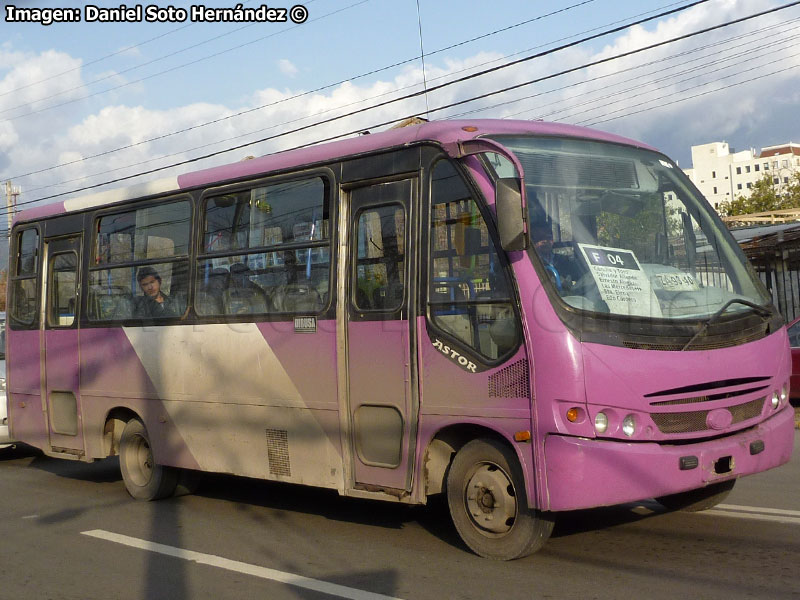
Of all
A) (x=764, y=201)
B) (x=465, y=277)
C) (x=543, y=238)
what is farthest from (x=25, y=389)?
(x=764, y=201)

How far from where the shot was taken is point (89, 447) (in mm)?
10547

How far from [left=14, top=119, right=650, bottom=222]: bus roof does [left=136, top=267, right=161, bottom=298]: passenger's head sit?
0.80 metres

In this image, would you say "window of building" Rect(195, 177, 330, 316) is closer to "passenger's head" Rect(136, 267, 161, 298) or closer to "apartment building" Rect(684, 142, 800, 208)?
"passenger's head" Rect(136, 267, 161, 298)

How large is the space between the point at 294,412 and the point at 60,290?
14.5 feet

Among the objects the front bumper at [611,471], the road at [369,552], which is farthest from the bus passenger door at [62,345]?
the front bumper at [611,471]

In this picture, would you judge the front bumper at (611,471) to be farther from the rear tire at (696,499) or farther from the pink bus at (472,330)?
the rear tire at (696,499)

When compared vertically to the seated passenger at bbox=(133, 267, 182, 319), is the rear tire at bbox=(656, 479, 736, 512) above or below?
below

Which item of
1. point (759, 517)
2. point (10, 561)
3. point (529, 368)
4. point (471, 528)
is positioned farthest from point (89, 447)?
point (759, 517)

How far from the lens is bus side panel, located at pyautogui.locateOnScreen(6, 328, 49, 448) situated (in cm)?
1127

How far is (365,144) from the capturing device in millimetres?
7613

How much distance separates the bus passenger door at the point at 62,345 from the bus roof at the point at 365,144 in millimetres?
1116

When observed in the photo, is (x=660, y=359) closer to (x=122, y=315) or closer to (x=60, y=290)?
(x=122, y=315)

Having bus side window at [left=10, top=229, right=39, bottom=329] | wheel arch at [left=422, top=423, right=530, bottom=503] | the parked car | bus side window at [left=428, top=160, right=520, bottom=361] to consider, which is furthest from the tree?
wheel arch at [left=422, top=423, right=530, bottom=503]

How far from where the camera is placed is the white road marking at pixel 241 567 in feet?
19.6
